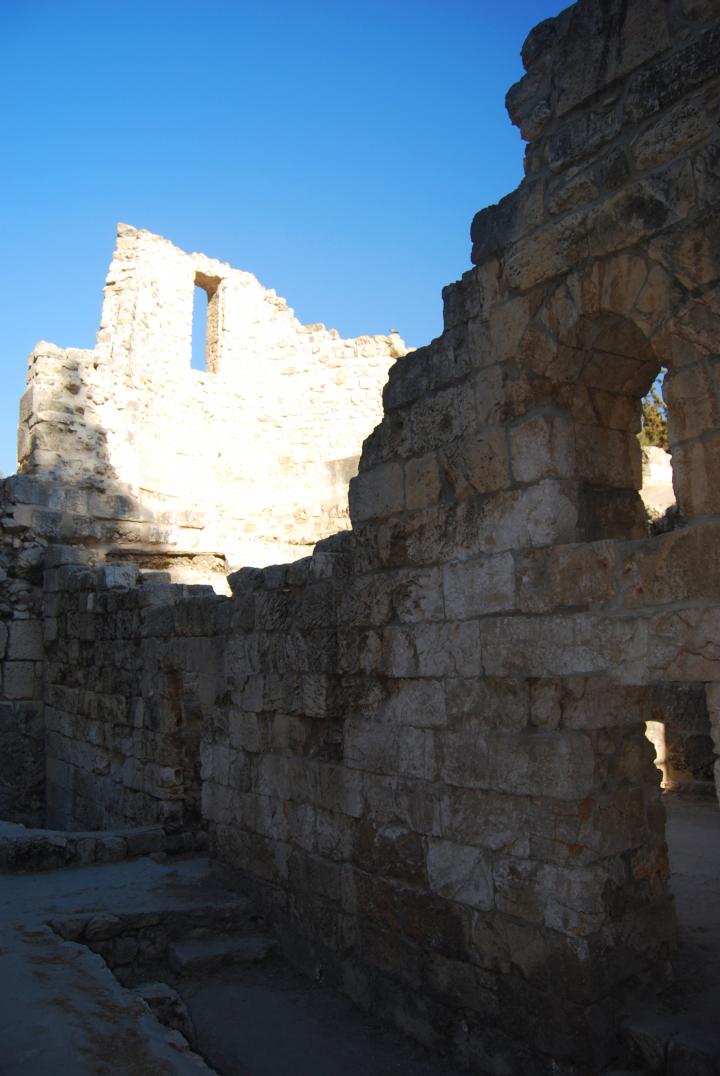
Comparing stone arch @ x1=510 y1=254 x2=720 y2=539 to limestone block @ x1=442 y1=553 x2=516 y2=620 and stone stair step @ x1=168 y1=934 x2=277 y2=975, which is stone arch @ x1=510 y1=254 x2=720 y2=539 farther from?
stone stair step @ x1=168 y1=934 x2=277 y2=975

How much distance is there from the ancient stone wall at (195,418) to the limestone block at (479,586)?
704cm

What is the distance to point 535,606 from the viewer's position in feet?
12.0

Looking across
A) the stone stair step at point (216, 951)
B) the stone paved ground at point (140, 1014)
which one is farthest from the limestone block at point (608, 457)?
the stone stair step at point (216, 951)

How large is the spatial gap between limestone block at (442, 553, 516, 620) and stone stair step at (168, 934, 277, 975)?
2.51m

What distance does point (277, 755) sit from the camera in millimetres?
5383

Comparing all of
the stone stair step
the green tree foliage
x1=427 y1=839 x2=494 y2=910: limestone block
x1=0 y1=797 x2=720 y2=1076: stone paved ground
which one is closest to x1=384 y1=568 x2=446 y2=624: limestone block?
x1=427 y1=839 x2=494 y2=910: limestone block

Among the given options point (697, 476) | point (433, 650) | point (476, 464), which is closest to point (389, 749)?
point (433, 650)

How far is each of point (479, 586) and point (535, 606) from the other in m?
0.35

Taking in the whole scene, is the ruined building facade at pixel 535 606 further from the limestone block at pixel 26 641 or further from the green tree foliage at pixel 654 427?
the green tree foliage at pixel 654 427

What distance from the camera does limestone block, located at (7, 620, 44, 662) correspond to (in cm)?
963

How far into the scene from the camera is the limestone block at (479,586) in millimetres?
3793

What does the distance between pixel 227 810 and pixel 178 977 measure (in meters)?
1.21

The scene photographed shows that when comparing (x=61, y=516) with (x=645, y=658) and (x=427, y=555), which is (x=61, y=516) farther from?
(x=645, y=658)

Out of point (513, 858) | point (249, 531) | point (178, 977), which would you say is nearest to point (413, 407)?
point (513, 858)
